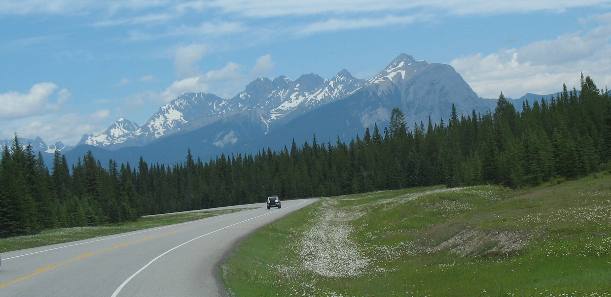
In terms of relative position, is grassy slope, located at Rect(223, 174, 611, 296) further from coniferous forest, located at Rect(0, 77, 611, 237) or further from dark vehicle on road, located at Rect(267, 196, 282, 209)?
dark vehicle on road, located at Rect(267, 196, 282, 209)

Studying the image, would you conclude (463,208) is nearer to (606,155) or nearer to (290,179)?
(606,155)

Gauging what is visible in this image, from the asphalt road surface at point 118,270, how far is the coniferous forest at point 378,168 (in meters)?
41.6

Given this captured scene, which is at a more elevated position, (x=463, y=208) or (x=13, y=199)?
(x=13, y=199)

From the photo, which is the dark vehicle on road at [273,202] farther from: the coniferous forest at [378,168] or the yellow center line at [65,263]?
the yellow center line at [65,263]

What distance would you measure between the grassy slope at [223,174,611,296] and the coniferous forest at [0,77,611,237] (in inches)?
1854

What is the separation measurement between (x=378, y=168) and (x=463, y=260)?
137m

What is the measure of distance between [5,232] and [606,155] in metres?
97.7

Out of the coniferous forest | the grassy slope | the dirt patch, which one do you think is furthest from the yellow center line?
the coniferous forest

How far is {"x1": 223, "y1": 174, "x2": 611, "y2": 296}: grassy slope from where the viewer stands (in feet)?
74.0

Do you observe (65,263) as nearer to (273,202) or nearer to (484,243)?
(484,243)

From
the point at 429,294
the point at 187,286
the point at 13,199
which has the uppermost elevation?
the point at 13,199

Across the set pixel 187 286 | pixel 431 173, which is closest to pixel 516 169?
pixel 431 173

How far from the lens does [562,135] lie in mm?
105000

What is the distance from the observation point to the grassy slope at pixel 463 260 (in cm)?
2255
